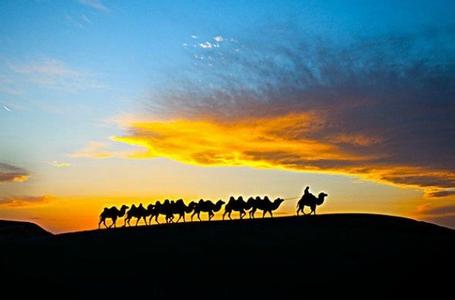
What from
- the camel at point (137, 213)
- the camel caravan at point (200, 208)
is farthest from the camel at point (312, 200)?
the camel at point (137, 213)

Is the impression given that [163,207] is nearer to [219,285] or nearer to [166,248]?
[166,248]

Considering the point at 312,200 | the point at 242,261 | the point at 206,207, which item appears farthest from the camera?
the point at 206,207

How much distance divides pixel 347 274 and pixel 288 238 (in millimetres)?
7515

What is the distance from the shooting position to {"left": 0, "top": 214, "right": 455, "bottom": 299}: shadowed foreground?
2438 cm

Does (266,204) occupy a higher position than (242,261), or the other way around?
(266,204)

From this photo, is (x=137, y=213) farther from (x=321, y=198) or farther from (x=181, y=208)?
(x=321, y=198)

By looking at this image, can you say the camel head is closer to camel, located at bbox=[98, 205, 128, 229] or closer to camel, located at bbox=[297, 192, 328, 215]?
camel, located at bbox=[297, 192, 328, 215]

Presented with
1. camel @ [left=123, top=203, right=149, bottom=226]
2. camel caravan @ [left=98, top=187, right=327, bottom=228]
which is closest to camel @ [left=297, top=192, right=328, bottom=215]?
camel caravan @ [left=98, top=187, right=327, bottom=228]

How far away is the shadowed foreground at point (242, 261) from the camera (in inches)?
960

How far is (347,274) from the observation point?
25672mm

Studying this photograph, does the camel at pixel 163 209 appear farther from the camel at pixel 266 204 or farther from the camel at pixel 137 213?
the camel at pixel 266 204

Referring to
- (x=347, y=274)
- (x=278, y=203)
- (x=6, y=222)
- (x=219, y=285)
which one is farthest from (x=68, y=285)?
(x=6, y=222)

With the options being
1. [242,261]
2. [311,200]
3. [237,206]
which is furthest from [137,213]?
[242,261]

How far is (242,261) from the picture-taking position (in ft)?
92.4
